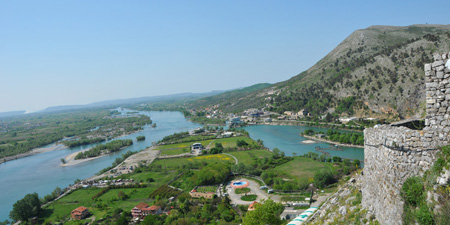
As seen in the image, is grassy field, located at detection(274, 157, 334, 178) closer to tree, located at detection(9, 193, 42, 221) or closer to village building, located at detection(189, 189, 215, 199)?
village building, located at detection(189, 189, 215, 199)

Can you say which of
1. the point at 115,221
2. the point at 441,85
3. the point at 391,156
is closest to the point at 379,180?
the point at 391,156

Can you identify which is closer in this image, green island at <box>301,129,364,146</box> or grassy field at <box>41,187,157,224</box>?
grassy field at <box>41,187,157,224</box>

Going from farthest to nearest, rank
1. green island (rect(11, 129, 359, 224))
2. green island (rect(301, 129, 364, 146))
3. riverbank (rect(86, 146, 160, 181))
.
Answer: green island (rect(301, 129, 364, 146)), riverbank (rect(86, 146, 160, 181)), green island (rect(11, 129, 359, 224))

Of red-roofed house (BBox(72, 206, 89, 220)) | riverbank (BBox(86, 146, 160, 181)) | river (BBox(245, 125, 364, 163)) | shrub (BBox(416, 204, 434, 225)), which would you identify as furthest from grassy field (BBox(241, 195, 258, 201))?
shrub (BBox(416, 204, 434, 225))

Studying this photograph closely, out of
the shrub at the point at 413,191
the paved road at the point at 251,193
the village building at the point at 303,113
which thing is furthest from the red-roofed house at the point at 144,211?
the village building at the point at 303,113

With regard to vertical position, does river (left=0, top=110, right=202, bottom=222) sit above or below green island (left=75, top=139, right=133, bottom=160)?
below

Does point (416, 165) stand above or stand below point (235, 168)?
above

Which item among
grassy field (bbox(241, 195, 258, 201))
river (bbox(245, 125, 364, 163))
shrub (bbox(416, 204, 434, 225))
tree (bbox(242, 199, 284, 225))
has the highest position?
shrub (bbox(416, 204, 434, 225))

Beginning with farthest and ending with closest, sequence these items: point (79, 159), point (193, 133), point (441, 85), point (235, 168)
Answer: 1. point (193, 133)
2. point (79, 159)
3. point (235, 168)
4. point (441, 85)

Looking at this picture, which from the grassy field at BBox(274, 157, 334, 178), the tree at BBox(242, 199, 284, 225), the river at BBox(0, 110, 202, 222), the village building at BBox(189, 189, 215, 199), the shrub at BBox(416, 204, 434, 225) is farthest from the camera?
the river at BBox(0, 110, 202, 222)

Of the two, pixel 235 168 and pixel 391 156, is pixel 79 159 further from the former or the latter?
pixel 391 156
